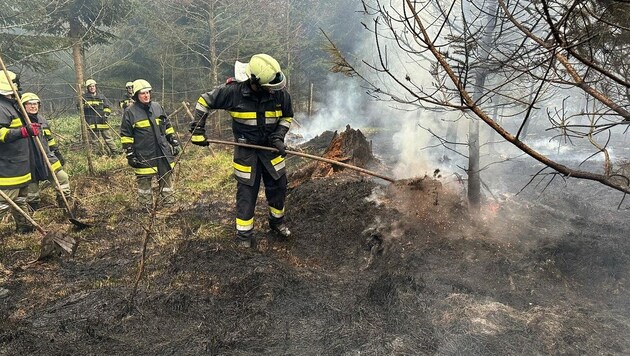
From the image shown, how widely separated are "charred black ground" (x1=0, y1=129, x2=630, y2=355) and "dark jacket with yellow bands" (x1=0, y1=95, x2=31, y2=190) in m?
1.04

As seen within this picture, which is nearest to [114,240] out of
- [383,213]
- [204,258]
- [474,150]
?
[204,258]

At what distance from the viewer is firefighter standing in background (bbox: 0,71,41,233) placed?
4609 mm

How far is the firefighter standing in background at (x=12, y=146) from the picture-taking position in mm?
4609

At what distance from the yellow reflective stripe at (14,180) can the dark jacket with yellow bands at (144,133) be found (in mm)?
1237

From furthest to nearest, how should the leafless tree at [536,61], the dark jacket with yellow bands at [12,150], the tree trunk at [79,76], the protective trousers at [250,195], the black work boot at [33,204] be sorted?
the tree trunk at [79,76] < the black work boot at [33,204] < the dark jacket with yellow bands at [12,150] < the protective trousers at [250,195] < the leafless tree at [536,61]

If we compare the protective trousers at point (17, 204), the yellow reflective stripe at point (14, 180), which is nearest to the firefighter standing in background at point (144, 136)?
the yellow reflective stripe at point (14, 180)

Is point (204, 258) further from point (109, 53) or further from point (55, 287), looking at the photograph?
point (109, 53)

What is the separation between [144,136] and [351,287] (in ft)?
12.9

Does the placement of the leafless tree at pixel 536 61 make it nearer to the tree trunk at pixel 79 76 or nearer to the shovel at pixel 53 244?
the shovel at pixel 53 244

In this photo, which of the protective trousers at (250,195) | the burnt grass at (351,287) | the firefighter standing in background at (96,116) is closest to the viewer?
the burnt grass at (351,287)

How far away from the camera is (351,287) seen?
3727 millimetres

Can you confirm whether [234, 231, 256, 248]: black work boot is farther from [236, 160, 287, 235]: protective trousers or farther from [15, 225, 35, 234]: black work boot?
[15, 225, 35, 234]: black work boot

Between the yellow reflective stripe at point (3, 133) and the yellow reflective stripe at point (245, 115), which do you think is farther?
the yellow reflective stripe at point (3, 133)

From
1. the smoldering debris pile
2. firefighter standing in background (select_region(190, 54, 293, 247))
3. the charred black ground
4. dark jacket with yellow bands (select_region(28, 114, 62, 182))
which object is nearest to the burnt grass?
the charred black ground
